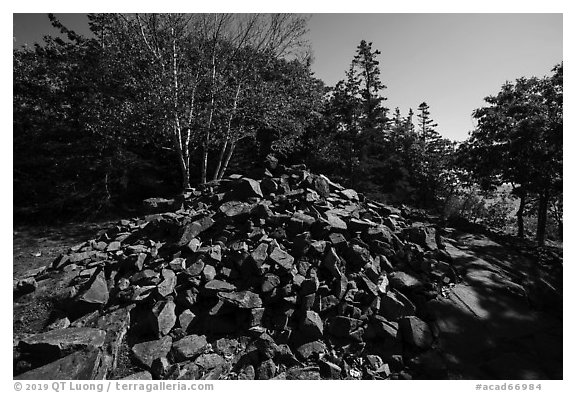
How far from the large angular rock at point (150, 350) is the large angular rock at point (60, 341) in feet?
2.04

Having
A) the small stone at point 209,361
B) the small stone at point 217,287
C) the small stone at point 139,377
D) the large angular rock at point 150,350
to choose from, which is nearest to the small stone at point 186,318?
the large angular rock at point 150,350

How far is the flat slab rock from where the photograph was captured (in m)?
4.18

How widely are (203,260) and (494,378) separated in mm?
6297

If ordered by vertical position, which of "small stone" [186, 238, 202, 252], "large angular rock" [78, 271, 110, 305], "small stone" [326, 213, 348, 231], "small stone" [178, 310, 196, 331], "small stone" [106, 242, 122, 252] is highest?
"small stone" [326, 213, 348, 231]

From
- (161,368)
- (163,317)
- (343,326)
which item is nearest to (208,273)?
(163,317)

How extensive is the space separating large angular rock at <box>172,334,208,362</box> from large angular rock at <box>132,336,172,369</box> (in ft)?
0.51

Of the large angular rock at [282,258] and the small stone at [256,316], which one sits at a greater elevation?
the large angular rock at [282,258]

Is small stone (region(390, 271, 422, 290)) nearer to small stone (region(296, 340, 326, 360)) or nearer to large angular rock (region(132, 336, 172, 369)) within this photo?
small stone (region(296, 340, 326, 360))

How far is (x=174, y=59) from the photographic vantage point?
12.2 meters

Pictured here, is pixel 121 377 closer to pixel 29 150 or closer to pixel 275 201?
pixel 275 201

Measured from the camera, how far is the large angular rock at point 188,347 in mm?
4852

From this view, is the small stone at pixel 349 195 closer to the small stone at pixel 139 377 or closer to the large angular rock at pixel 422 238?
the large angular rock at pixel 422 238

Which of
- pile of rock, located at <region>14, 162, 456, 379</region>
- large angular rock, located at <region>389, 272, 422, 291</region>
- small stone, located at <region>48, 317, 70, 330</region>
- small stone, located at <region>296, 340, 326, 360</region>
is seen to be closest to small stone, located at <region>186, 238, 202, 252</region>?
pile of rock, located at <region>14, 162, 456, 379</region>

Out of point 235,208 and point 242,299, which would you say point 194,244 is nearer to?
point 235,208
